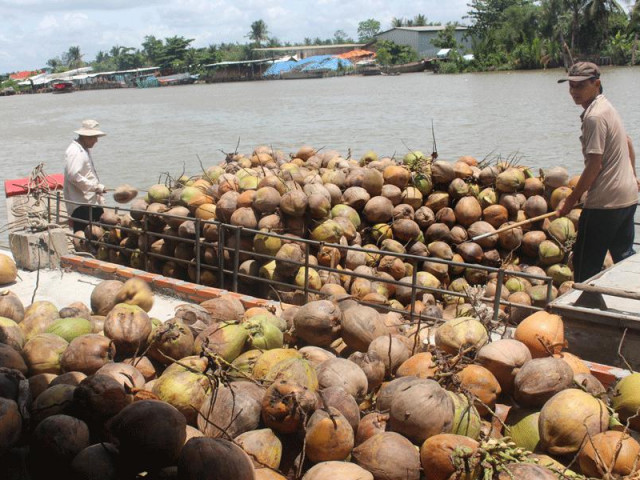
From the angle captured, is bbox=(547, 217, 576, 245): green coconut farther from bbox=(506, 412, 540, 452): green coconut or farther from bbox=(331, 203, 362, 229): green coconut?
bbox=(506, 412, 540, 452): green coconut

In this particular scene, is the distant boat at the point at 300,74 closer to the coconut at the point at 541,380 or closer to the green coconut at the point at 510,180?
the green coconut at the point at 510,180

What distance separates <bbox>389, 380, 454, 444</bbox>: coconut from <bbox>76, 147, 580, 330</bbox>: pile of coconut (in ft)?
8.02

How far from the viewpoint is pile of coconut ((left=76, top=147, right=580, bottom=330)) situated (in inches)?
242

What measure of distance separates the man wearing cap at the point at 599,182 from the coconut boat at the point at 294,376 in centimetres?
89

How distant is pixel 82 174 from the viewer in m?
7.77

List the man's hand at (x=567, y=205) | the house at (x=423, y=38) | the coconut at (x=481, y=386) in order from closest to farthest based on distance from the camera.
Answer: the coconut at (x=481, y=386) → the man's hand at (x=567, y=205) → the house at (x=423, y=38)

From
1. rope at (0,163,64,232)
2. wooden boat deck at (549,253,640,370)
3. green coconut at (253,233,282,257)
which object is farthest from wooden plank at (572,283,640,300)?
rope at (0,163,64,232)

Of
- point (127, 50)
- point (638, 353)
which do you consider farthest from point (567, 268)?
point (127, 50)

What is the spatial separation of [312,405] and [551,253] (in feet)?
14.6

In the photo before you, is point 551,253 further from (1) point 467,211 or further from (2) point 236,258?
(2) point 236,258

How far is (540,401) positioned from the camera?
3348mm

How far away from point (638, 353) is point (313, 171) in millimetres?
4151

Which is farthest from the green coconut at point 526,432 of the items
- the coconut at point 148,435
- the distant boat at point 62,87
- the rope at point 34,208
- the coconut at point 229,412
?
the distant boat at point 62,87

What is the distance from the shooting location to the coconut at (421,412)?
307cm
